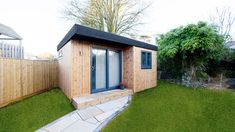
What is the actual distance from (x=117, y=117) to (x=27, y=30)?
52.5ft

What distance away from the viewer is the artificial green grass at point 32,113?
3.40 metres

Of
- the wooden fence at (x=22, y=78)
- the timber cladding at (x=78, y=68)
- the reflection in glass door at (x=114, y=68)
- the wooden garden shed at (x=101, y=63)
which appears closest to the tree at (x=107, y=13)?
the wooden garden shed at (x=101, y=63)

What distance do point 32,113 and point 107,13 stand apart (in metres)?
9.51

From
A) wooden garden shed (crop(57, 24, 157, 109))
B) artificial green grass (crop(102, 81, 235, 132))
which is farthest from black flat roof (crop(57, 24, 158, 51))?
artificial green grass (crop(102, 81, 235, 132))

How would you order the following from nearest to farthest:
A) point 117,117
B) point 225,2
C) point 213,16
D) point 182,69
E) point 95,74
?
point 117,117 < point 95,74 < point 182,69 < point 225,2 < point 213,16

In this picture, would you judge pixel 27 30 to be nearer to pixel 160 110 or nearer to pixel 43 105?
pixel 43 105

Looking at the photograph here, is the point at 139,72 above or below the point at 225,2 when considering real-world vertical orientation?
below

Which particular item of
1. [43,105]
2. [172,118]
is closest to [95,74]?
[43,105]

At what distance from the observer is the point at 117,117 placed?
3.87 metres

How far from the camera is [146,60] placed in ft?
23.8

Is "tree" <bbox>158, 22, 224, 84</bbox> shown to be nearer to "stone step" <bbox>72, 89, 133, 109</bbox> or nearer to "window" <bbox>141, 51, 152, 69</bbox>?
"window" <bbox>141, 51, 152, 69</bbox>

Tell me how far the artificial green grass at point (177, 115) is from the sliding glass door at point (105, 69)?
1.48 meters

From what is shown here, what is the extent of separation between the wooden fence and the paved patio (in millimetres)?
2424

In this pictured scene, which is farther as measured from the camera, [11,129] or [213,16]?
[213,16]
